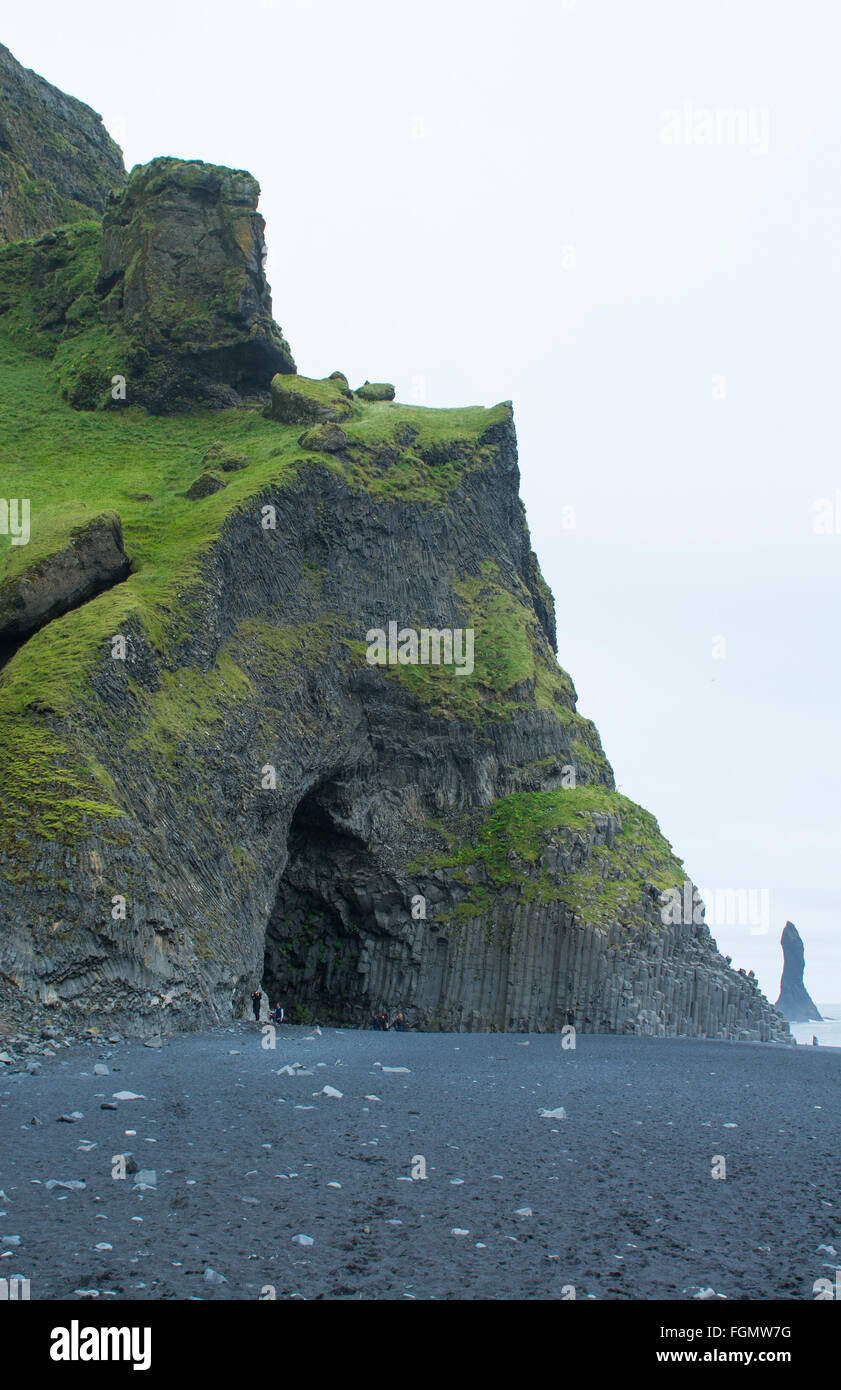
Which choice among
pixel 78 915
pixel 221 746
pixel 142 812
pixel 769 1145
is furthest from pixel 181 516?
pixel 769 1145

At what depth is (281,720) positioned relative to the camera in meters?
40.9

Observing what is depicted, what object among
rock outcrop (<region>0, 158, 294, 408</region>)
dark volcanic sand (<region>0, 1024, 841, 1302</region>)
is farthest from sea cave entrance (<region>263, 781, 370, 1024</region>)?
rock outcrop (<region>0, 158, 294, 408</region>)

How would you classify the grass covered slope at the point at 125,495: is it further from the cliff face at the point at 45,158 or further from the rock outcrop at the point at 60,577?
the cliff face at the point at 45,158

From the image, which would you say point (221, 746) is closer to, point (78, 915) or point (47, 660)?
point (47, 660)

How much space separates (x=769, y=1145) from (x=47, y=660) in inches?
1040

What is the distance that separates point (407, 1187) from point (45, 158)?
101959 mm

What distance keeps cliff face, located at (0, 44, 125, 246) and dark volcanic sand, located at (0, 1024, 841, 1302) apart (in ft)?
282

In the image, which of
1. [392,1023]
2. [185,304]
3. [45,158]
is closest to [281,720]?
[392,1023]

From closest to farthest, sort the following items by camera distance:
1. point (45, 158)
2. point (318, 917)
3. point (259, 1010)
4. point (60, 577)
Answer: point (60, 577), point (259, 1010), point (318, 917), point (45, 158)

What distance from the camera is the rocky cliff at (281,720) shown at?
2947 centimetres

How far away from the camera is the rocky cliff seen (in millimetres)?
29469

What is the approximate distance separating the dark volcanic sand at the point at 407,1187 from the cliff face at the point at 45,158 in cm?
8602

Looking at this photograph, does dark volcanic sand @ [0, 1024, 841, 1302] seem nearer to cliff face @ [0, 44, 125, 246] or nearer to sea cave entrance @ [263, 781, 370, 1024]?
sea cave entrance @ [263, 781, 370, 1024]

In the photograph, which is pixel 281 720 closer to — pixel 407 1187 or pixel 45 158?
pixel 407 1187
